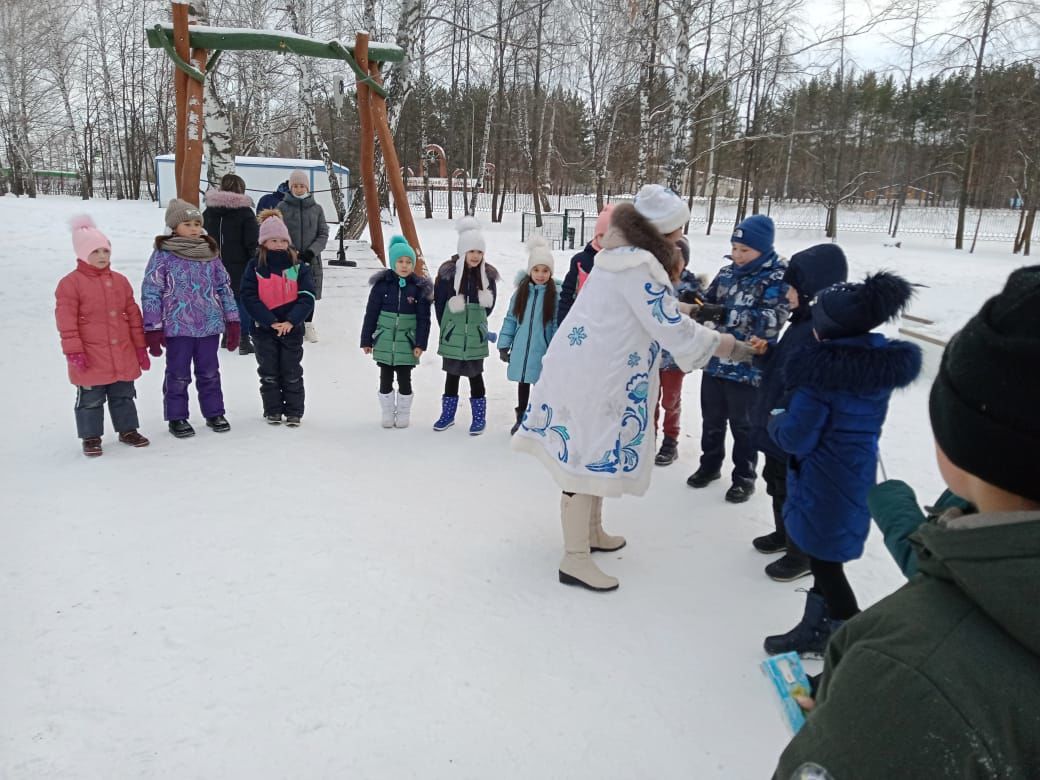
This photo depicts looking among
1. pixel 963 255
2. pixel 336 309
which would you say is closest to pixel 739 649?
pixel 336 309

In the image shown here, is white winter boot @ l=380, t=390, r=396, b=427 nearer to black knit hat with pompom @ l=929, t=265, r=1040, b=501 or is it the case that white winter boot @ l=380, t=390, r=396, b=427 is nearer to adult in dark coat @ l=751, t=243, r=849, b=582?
adult in dark coat @ l=751, t=243, r=849, b=582

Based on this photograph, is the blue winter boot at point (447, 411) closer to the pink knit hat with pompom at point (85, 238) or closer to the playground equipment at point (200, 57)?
the playground equipment at point (200, 57)

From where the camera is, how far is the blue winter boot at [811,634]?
8.98 ft

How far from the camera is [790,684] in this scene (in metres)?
1.56

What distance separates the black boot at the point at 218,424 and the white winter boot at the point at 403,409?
125 centimetres

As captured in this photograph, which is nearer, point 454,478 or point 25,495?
point 25,495

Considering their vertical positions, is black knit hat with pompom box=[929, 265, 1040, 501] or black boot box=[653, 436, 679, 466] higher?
black knit hat with pompom box=[929, 265, 1040, 501]

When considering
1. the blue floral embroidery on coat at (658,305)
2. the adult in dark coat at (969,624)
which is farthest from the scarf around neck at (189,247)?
the adult in dark coat at (969,624)

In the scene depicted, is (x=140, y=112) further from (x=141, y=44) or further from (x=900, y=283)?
(x=900, y=283)

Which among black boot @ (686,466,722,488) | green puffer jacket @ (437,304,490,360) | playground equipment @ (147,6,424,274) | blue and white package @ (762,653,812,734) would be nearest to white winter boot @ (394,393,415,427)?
green puffer jacket @ (437,304,490,360)

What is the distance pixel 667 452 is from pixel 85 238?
410cm

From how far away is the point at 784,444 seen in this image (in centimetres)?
265

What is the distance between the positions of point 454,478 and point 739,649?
2.16 m

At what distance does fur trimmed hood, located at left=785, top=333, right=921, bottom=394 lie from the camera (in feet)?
8.08
